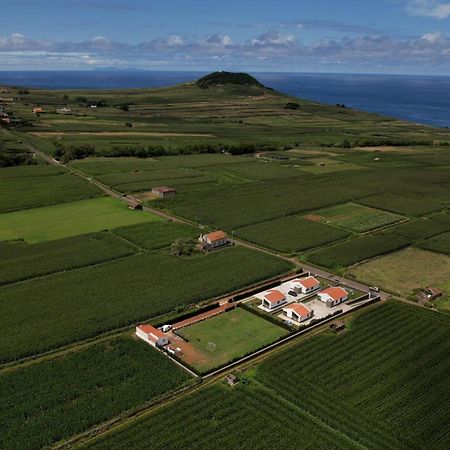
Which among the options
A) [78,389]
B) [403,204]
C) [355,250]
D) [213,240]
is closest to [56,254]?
[213,240]

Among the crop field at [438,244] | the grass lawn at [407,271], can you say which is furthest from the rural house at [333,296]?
the crop field at [438,244]

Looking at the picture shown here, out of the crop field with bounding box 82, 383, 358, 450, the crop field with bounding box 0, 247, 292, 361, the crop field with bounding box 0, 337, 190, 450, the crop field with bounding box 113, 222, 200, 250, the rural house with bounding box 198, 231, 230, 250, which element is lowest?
the crop field with bounding box 82, 383, 358, 450

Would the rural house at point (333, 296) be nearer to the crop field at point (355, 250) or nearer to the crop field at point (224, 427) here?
the crop field at point (355, 250)

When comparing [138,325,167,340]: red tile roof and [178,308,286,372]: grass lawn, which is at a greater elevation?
[138,325,167,340]: red tile roof

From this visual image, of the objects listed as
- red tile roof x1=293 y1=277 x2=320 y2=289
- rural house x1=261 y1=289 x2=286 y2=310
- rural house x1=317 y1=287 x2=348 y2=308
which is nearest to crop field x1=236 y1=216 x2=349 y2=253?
red tile roof x1=293 y1=277 x2=320 y2=289

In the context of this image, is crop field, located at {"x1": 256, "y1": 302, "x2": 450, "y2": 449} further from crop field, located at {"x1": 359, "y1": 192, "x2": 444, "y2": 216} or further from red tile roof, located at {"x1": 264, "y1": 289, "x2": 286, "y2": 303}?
crop field, located at {"x1": 359, "y1": 192, "x2": 444, "y2": 216}

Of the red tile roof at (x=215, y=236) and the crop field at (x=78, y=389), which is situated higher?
the red tile roof at (x=215, y=236)

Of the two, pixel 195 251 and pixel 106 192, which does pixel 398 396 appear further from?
pixel 106 192
